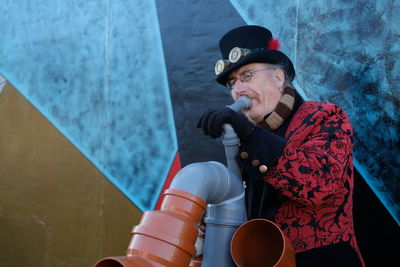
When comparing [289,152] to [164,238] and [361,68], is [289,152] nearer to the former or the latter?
[164,238]

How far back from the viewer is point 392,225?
2203 mm

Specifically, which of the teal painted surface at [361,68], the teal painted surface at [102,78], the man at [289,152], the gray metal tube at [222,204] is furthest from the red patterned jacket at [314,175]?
the teal painted surface at [102,78]

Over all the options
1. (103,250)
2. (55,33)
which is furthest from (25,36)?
(103,250)

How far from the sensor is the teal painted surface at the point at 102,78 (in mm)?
3051

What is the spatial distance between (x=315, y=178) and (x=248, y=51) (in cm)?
66

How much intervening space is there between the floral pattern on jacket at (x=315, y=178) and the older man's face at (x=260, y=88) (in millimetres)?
145

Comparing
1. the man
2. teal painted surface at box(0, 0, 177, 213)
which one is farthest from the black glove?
teal painted surface at box(0, 0, 177, 213)

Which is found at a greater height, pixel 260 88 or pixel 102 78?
pixel 260 88

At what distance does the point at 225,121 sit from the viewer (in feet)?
4.67

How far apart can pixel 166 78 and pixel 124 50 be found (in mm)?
412

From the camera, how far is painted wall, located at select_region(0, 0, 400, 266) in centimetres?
240

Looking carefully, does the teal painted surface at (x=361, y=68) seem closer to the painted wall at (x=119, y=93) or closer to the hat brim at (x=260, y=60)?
the painted wall at (x=119, y=93)

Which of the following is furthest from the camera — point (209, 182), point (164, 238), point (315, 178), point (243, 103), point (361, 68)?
point (361, 68)

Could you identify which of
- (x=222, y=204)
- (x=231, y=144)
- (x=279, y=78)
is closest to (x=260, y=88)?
(x=279, y=78)
